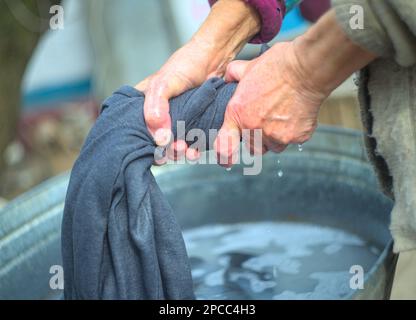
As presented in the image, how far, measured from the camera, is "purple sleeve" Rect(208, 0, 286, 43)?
3.51 feet

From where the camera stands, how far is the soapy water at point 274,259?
1199 mm

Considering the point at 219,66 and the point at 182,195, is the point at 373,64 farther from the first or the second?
the point at 182,195

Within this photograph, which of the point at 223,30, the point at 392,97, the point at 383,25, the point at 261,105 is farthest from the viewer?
the point at 223,30

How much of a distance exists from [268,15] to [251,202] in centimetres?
53

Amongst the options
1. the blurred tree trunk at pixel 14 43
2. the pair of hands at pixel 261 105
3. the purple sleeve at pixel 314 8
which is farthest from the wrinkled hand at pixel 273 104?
the blurred tree trunk at pixel 14 43

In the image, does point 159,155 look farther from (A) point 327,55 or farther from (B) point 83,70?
(B) point 83,70

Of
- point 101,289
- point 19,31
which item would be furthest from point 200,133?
point 19,31

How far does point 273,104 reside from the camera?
0.91 meters

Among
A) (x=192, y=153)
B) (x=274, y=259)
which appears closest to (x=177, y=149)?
(x=192, y=153)

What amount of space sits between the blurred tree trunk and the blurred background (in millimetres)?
152

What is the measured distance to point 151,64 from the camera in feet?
8.63

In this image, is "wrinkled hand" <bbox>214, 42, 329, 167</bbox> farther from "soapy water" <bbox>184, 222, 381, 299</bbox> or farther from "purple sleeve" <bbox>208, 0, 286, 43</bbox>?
"soapy water" <bbox>184, 222, 381, 299</bbox>

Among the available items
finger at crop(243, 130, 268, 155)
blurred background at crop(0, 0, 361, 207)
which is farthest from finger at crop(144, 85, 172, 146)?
blurred background at crop(0, 0, 361, 207)
